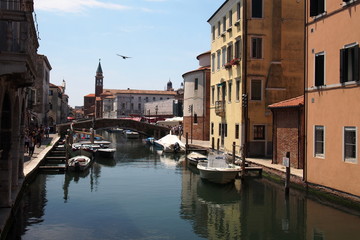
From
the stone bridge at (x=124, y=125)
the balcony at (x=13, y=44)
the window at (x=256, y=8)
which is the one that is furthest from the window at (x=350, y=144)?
the stone bridge at (x=124, y=125)

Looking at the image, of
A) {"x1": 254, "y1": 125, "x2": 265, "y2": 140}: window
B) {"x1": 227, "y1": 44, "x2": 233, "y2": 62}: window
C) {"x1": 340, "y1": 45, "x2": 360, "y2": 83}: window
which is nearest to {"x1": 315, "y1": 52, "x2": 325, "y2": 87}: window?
{"x1": 340, "y1": 45, "x2": 360, "y2": 83}: window

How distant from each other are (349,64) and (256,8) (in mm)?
13746

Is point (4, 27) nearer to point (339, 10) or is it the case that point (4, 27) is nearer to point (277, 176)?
point (339, 10)

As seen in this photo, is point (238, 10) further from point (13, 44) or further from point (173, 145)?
point (13, 44)

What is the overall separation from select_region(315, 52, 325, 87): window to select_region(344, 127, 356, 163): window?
8.48 ft

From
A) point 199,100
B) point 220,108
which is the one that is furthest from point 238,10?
→ point 199,100

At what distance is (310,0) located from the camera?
16750 millimetres

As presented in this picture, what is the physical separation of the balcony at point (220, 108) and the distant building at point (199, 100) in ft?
29.0

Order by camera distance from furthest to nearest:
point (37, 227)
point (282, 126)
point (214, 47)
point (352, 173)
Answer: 1. point (214, 47)
2. point (282, 126)
3. point (352, 173)
4. point (37, 227)

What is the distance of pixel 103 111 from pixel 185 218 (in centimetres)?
10488

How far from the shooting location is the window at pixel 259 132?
2692 centimetres

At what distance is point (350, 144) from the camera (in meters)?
14.3

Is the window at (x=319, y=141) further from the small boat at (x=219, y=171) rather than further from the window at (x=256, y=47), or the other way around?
the window at (x=256, y=47)

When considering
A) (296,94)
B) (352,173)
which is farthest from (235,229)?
(296,94)
